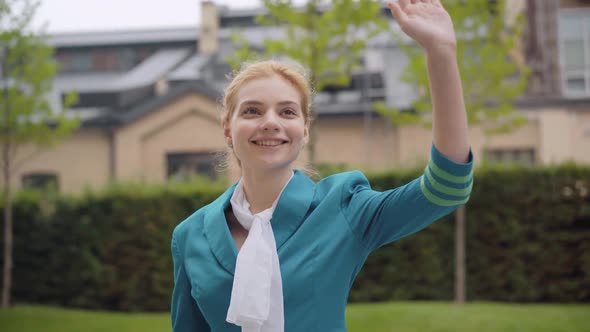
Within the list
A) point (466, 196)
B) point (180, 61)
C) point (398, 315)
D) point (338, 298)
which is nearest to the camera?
point (466, 196)

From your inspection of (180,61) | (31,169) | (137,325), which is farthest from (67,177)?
(137,325)

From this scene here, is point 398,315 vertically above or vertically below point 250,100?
below

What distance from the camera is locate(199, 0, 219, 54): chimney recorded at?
2170 cm

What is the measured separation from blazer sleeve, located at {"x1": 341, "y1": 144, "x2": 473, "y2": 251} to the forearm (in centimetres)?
2

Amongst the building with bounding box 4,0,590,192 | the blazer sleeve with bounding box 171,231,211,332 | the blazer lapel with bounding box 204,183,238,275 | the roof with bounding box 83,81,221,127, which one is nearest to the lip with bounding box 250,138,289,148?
the blazer lapel with bounding box 204,183,238,275

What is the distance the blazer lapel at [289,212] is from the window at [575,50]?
1820 centimetres

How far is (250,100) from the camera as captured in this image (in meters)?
1.89

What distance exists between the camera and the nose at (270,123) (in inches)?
72.7

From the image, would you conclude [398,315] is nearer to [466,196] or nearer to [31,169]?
[466,196]

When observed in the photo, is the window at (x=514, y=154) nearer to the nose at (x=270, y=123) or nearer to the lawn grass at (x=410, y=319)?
the lawn grass at (x=410, y=319)

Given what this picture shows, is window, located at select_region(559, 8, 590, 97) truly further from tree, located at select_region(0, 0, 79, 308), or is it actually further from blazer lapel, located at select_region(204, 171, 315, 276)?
blazer lapel, located at select_region(204, 171, 315, 276)

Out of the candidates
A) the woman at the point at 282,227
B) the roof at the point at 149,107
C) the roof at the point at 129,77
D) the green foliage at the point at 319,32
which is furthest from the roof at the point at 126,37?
the woman at the point at 282,227

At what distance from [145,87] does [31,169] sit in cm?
389

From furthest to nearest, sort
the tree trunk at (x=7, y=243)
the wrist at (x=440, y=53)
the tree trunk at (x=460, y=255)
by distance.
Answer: the tree trunk at (x=7, y=243) < the tree trunk at (x=460, y=255) < the wrist at (x=440, y=53)
